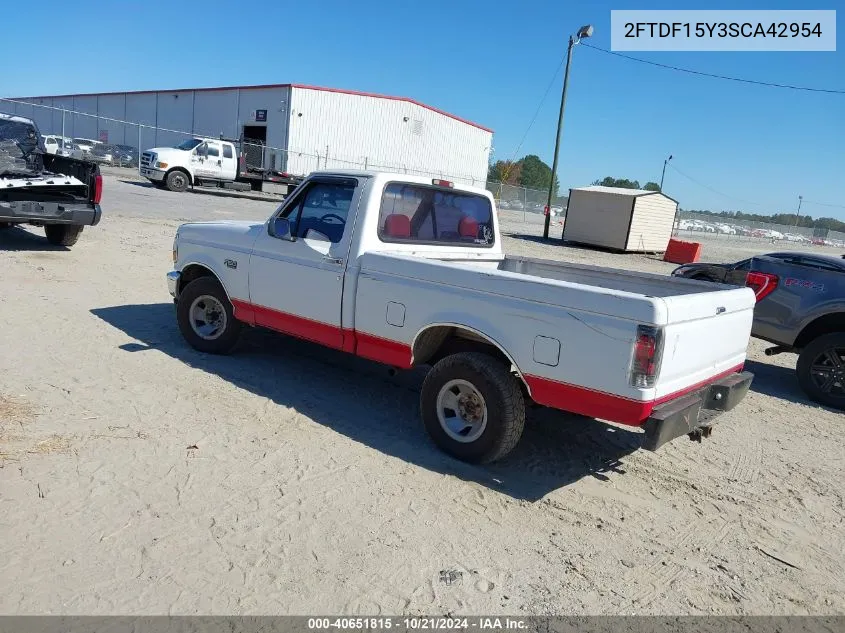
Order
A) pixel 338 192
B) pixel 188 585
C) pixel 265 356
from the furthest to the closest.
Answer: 1. pixel 265 356
2. pixel 338 192
3. pixel 188 585

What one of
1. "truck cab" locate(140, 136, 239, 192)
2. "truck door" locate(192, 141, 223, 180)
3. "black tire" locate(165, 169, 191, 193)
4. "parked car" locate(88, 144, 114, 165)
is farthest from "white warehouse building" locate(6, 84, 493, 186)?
"black tire" locate(165, 169, 191, 193)

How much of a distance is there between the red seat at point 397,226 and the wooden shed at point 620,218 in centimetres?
1966

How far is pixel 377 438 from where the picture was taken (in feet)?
15.5

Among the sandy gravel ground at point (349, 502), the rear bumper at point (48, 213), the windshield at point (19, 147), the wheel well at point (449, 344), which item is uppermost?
the windshield at point (19, 147)

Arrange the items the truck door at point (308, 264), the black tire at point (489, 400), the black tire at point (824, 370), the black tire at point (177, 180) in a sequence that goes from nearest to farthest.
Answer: the black tire at point (489, 400) < the truck door at point (308, 264) < the black tire at point (824, 370) < the black tire at point (177, 180)

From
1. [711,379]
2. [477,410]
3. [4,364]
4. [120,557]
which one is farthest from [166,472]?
[711,379]

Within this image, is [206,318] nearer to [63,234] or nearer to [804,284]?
[63,234]

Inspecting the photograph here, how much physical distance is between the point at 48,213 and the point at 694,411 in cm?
968

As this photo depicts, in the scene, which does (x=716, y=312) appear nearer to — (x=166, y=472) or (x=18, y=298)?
(x=166, y=472)

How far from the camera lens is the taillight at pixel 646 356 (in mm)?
3479

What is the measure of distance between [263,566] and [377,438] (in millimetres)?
1700

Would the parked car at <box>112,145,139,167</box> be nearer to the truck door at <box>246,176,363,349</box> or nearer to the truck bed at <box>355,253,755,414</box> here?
the truck door at <box>246,176,363,349</box>

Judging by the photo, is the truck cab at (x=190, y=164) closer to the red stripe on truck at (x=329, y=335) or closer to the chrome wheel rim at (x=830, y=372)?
the red stripe on truck at (x=329, y=335)

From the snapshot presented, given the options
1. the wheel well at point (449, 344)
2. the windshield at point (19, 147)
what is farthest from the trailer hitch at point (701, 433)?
the windshield at point (19, 147)
